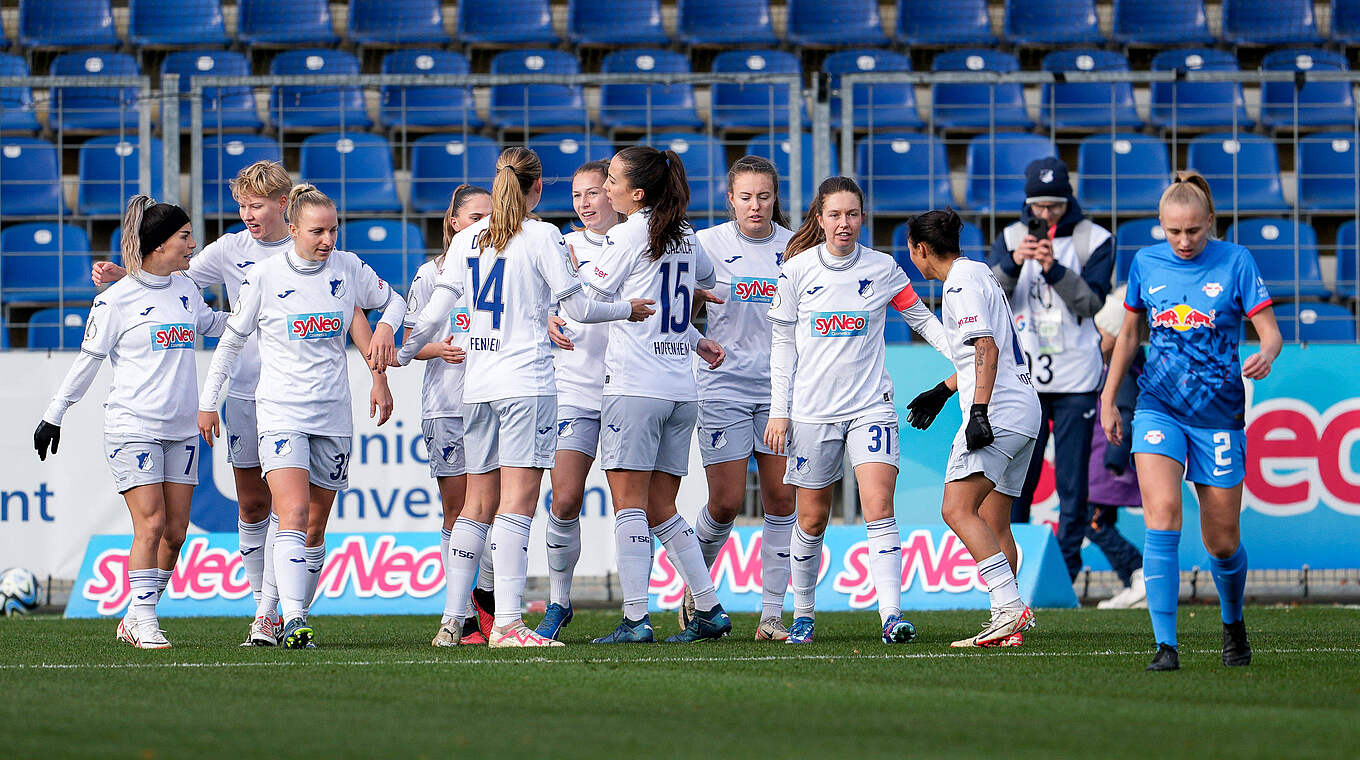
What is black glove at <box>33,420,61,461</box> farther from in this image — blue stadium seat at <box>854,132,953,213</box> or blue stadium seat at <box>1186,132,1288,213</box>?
blue stadium seat at <box>1186,132,1288,213</box>

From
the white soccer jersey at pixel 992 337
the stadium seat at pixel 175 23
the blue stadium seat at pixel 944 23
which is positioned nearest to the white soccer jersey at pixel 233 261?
the white soccer jersey at pixel 992 337

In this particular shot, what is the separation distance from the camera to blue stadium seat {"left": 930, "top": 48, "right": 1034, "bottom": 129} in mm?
13195

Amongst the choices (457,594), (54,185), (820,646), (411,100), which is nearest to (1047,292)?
(820,646)

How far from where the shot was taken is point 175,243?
7.34 m

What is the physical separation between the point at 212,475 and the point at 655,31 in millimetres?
6989

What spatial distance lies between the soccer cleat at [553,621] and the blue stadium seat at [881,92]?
654cm

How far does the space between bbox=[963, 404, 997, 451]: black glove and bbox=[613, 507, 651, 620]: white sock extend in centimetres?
141

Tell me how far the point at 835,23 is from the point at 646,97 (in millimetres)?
2298

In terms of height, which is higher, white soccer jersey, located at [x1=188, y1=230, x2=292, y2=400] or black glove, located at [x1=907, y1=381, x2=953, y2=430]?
white soccer jersey, located at [x1=188, y1=230, x2=292, y2=400]

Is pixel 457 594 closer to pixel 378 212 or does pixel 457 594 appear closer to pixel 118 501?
pixel 118 501

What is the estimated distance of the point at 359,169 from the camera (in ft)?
41.5

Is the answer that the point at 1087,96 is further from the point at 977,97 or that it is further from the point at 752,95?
the point at 752,95

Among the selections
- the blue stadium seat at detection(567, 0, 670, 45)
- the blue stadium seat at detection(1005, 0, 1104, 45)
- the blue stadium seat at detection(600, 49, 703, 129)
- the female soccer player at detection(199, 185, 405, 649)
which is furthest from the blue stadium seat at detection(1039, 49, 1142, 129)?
Result: the female soccer player at detection(199, 185, 405, 649)

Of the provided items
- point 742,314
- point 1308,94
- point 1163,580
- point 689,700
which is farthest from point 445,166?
point 689,700
